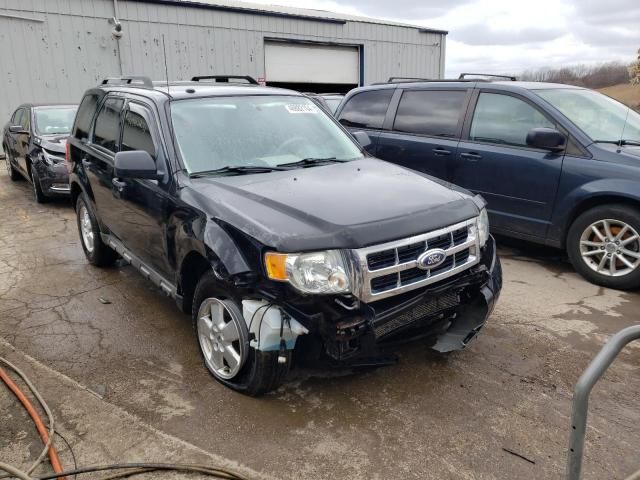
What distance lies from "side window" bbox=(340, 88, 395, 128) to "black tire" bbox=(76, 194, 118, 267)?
11.3 ft

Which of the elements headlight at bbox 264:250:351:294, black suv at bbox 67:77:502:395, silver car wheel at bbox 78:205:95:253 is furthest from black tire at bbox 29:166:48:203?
headlight at bbox 264:250:351:294

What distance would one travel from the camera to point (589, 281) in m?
4.89

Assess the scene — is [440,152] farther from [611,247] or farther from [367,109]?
[611,247]

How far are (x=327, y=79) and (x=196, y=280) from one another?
16441mm

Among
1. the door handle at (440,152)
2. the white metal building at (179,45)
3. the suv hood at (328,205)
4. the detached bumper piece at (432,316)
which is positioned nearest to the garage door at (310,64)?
the white metal building at (179,45)

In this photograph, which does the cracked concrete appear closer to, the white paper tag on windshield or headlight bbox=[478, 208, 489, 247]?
headlight bbox=[478, 208, 489, 247]

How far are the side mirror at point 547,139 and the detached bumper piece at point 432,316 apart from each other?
1886 mm

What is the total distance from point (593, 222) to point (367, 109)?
319 cm

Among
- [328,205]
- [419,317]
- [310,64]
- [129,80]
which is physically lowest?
[419,317]

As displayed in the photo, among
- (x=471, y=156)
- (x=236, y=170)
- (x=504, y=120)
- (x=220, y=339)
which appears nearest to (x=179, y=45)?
(x=471, y=156)

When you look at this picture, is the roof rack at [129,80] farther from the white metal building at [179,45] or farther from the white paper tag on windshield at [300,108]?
the white metal building at [179,45]

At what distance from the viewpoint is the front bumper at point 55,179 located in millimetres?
8172

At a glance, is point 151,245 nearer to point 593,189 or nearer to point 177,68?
point 593,189

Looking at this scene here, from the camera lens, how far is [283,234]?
8.75 feet
